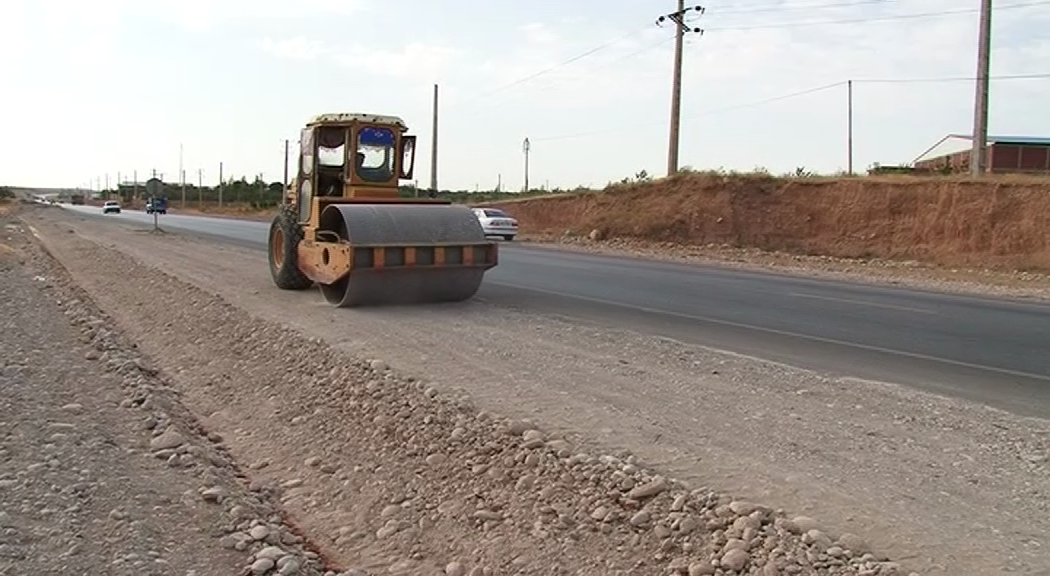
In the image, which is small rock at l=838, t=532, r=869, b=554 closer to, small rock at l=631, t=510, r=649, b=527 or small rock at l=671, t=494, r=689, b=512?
small rock at l=671, t=494, r=689, b=512

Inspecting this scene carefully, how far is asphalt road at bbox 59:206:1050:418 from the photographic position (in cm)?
952

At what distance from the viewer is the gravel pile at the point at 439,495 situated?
4.74 m

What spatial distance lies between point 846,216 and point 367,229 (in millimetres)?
25848

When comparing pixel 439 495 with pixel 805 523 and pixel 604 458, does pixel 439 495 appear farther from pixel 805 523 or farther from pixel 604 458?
pixel 805 523

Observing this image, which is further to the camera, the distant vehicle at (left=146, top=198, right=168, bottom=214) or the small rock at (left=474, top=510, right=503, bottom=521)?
the distant vehicle at (left=146, top=198, right=168, bottom=214)

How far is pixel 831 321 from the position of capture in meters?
13.6

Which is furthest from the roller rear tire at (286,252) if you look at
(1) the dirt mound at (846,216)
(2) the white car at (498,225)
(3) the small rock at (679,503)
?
(2) the white car at (498,225)

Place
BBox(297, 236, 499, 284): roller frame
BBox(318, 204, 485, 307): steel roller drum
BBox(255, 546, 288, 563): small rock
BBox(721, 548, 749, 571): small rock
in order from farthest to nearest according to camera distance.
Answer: BBox(318, 204, 485, 307): steel roller drum, BBox(297, 236, 499, 284): roller frame, BBox(255, 546, 288, 563): small rock, BBox(721, 548, 749, 571): small rock

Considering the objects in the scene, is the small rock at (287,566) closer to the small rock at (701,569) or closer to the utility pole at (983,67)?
the small rock at (701,569)

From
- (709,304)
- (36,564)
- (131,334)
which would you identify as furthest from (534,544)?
(709,304)

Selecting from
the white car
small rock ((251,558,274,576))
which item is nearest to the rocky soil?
small rock ((251,558,274,576))

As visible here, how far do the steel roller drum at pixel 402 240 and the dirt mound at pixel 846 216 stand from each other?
20.3 meters

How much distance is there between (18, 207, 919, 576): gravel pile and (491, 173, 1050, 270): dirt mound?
24972mm

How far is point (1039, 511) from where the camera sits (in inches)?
201
